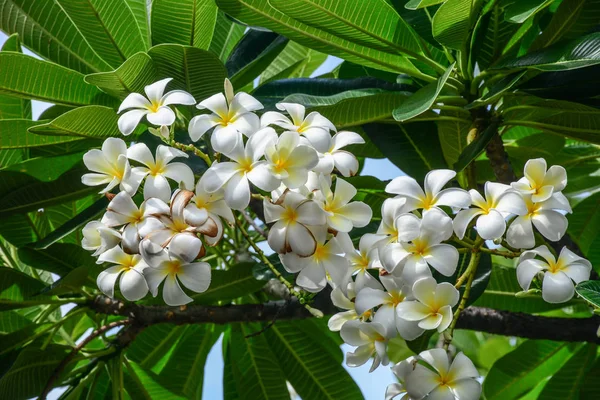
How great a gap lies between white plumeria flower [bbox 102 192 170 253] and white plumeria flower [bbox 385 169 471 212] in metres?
0.27

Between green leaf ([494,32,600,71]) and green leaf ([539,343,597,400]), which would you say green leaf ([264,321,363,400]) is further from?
green leaf ([494,32,600,71])

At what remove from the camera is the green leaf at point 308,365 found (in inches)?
65.4

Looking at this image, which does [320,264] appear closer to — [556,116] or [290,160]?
[290,160]

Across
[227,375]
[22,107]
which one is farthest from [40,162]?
[227,375]

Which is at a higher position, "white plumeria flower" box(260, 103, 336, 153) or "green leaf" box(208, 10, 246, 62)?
"green leaf" box(208, 10, 246, 62)

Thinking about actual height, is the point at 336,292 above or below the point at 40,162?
below

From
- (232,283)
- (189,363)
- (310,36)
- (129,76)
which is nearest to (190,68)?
(129,76)

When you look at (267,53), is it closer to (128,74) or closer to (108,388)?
(128,74)

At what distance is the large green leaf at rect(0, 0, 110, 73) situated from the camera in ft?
4.77

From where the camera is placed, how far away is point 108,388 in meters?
1.66

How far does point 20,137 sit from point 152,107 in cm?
49

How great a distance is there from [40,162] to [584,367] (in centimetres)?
125

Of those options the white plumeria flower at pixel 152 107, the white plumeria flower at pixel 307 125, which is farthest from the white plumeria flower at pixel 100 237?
the white plumeria flower at pixel 307 125

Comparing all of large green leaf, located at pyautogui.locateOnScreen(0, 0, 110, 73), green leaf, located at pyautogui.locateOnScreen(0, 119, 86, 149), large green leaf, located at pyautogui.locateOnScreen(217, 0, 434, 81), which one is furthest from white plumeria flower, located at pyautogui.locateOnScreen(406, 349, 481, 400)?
large green leaf, located at pyautogui.locateOnScreen(0, 0, 110, 73)
